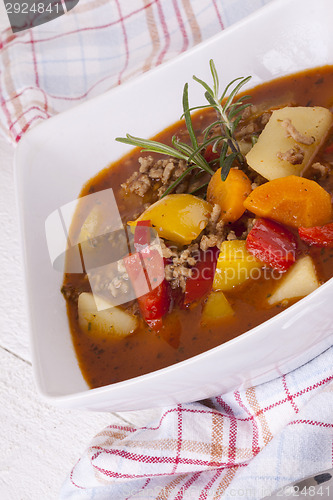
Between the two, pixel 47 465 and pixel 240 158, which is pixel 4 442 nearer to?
pixel 47 465

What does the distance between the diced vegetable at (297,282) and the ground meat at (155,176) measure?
1.54ft

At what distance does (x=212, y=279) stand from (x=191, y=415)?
413mm

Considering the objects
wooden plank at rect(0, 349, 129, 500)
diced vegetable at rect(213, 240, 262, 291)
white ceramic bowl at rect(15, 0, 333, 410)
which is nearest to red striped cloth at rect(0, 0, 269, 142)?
white ceramic bowl at rect(15, 0, 333, 410)

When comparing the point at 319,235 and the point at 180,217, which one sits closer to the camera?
the point at 319,235

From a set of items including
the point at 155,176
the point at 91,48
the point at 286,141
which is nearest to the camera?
the point at 286,141

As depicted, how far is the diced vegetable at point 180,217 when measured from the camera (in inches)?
73.0

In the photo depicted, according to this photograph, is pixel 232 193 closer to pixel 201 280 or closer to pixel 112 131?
pixel 201 280

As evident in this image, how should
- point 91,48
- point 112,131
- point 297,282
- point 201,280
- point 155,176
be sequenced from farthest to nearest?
1. point 91,48
2. point 112,131
3. point 155,176
4. point 201,280
5. point 297,282

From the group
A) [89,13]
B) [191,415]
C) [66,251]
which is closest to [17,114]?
[89,13]

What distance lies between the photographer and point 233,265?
176cm

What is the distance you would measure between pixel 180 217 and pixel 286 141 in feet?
1.33

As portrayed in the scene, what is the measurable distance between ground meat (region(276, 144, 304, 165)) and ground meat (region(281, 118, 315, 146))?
0.10ft

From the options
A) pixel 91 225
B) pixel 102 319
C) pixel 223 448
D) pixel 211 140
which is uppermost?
pixel 211 140

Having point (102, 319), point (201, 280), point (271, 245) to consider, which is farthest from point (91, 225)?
point (271, 245)
